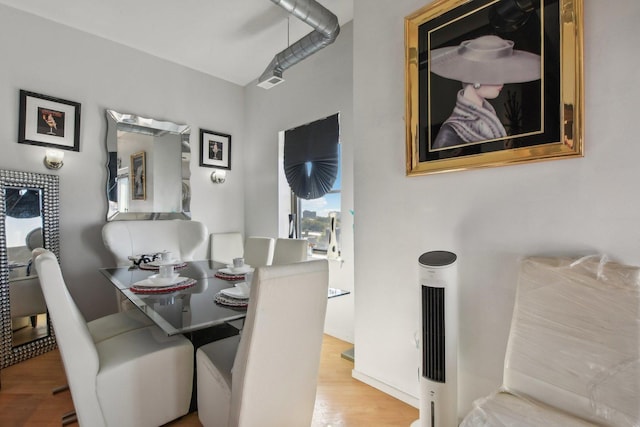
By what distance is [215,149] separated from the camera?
13.3 feet

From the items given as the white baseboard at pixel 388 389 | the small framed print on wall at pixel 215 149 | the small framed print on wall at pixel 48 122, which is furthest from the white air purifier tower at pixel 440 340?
the small framed print on wall at pixel 48 122

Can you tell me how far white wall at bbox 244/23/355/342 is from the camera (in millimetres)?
2914

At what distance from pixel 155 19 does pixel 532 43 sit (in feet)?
10.3

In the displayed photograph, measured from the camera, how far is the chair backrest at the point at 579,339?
41.1 inches

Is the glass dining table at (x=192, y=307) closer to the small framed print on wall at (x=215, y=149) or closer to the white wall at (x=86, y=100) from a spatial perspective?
the white wall at (x=86, y=100)

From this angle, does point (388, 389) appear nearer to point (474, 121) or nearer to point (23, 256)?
point (474, 121)

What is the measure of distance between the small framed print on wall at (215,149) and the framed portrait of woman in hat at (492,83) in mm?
2933

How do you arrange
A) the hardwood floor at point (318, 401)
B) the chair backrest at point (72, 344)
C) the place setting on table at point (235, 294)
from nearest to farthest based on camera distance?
the chair backrest at point (72, 344) → the place setting on table at point (235, 294) → the hardwood floor at point (318, 401)

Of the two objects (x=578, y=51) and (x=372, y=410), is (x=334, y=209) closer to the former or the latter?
(x=372, y=410)

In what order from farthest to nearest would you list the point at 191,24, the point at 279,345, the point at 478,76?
1. the point at 191,24
2. the point at 478,76
3. the point at 279,345

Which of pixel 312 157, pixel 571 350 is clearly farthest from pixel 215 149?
pixel 571 350

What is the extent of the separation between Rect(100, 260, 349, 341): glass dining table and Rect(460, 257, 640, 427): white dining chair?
1.08 meters

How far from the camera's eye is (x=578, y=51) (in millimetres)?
1263

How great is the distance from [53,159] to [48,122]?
351mm
